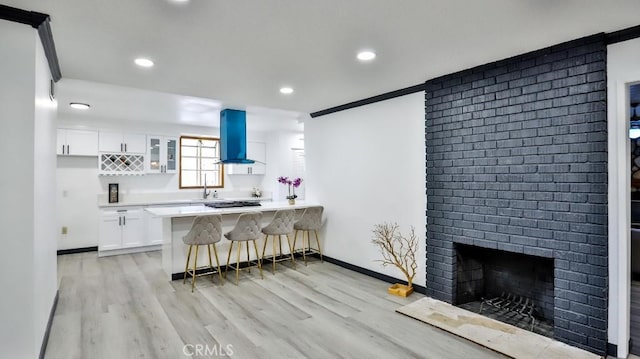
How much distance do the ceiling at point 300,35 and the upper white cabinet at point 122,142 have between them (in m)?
3.02

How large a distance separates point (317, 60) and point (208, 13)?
1.15 m

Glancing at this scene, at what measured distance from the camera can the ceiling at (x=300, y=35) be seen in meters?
2.13

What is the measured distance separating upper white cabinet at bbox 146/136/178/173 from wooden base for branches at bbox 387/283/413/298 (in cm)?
508

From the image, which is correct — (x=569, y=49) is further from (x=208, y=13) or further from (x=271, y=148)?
(x=271, y=148)

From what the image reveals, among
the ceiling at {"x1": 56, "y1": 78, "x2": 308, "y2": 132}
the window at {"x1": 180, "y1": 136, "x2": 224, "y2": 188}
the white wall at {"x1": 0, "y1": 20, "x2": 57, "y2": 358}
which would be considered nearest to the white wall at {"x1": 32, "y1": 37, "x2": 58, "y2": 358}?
the white wall at {"x1": 0, "y1": 20, "x2": 57, "y2": 358}

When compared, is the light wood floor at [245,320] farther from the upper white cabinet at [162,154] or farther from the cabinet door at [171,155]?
the cabinet door at [171,155]

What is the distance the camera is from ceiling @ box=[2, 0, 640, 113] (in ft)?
6.98

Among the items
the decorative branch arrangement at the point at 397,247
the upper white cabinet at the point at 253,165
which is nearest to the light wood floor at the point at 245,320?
the decorative branch arrangement at the point at 397,247

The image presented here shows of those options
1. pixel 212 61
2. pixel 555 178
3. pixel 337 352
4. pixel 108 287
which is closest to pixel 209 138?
pixel 108 287

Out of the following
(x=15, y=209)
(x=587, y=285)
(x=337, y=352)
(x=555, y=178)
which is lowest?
(x=337, y=352)

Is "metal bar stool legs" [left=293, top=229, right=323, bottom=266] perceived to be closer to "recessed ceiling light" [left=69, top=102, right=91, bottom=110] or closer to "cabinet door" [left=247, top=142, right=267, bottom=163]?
"cabinet door" [left=247, top=142, right=267, bottom=163]

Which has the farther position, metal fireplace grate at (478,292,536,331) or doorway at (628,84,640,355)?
metal fireplace grate at (478,292,536,331)

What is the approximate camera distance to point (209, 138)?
7535 millimetres

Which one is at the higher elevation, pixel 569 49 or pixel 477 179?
pixel 569 49
